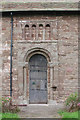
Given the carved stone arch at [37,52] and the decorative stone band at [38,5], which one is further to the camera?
the decorative stone band at [38,5]

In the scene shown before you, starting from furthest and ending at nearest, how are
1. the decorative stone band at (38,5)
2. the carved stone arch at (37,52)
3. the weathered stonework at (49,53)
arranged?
the decorative stone band at (38,5) → the carved stone arch at (37,52) → the weathered stonework at (49,53)

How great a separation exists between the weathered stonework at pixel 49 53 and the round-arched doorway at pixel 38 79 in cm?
24

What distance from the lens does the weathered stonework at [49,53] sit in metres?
10.2

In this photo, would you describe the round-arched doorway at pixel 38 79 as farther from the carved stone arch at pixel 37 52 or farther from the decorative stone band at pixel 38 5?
the decorative stone band at pixel 38 5

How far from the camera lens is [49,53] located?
10.3m

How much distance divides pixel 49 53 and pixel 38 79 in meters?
1.61

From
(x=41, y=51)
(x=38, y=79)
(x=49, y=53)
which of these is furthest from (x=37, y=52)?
(x=38, y=79)

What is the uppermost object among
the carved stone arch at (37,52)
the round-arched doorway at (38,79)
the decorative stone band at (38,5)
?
the decorative stone band at (38,5)

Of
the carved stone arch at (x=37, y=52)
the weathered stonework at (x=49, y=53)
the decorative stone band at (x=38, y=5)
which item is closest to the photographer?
the weathered stonework at (x=49, y=53)

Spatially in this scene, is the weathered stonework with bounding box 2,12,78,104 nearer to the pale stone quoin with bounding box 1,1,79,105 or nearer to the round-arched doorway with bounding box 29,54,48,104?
the pale stone quoin with bounding box 1,1,79,105

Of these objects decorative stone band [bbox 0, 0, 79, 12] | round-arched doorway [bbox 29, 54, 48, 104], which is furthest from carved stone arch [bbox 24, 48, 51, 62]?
decorative stone band [bbox 0, 0, 79, 12]

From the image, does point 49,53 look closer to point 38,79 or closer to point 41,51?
point 41,51

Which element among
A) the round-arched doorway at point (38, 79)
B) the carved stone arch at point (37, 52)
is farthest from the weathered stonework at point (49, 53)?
the round-arched doorway at point (38, 79)

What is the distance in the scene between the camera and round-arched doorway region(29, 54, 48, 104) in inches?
409
